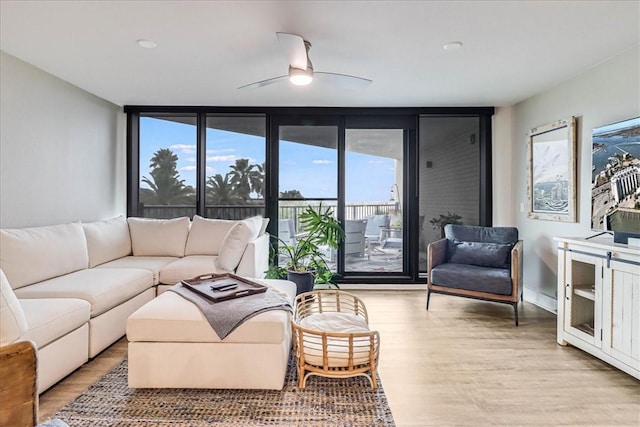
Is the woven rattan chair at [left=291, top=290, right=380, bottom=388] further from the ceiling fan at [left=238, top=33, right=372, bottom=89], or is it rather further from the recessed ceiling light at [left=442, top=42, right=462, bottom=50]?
the recessed ceiling light at [left=442, top=42, right=462, bottom=50]

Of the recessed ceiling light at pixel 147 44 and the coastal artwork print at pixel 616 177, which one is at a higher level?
the recessed ceiling light at pixel 147 44

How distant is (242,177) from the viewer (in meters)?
5.01

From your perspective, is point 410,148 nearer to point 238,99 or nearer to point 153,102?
point 238,99

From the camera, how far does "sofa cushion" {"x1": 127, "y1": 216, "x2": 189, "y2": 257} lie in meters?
4.28

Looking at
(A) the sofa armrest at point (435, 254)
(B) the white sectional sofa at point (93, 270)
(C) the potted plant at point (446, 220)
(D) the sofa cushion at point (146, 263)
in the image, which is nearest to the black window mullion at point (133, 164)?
(B) the white sectional sofa at point (93, 270)

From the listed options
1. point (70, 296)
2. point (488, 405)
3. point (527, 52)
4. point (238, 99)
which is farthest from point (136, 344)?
point (527, 52)

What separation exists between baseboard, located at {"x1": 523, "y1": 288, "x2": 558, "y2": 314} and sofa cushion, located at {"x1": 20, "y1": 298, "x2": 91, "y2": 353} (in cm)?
441

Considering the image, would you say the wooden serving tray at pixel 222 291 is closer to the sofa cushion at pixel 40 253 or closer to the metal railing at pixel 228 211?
→ the sofa cushion at pixel 40 253

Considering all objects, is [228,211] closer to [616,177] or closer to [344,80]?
[344,80]

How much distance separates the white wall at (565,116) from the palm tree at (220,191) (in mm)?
3625

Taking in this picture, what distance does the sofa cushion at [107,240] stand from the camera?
3695 millimetres

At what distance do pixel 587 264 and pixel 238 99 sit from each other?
399 centimetres

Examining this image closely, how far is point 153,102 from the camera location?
15.3 ft

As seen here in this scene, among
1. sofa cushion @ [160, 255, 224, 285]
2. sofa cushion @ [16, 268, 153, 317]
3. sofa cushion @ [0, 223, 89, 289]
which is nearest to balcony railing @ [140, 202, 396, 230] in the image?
sofa cushion @ [160, 255, 224, 285]
